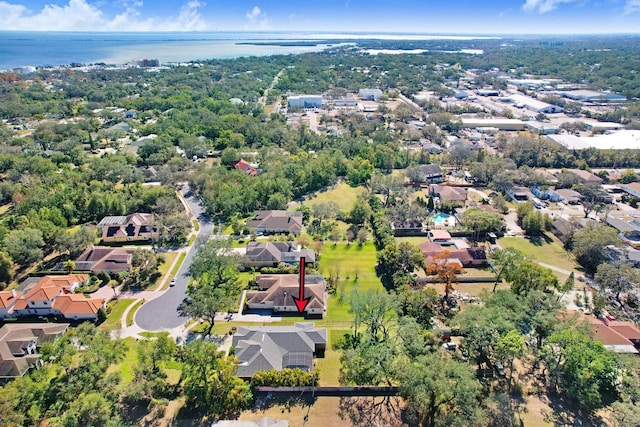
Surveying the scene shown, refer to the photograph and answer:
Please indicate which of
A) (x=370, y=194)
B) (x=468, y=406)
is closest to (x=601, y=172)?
(x=370, y=194)

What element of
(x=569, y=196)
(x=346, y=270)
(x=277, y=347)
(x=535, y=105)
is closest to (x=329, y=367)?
(x=277, y=347)

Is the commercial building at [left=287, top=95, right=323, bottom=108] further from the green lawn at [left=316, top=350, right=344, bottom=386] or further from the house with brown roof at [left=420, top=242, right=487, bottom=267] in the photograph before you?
the green lawn at [left=316, top=350, right=344, bottom=386]

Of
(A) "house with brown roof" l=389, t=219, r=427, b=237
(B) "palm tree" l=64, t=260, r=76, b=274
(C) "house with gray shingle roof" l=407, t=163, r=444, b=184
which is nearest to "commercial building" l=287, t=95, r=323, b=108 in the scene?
(C) "house with gray shingle roof" l=407, t=163, r=444, b=184

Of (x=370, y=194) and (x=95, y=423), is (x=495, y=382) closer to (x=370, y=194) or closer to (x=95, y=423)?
(x=95, y=423)

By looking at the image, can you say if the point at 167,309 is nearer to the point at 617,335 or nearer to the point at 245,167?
the point at 245,167

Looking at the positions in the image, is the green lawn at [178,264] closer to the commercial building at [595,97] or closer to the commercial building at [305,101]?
the commercial building at [305,101]
